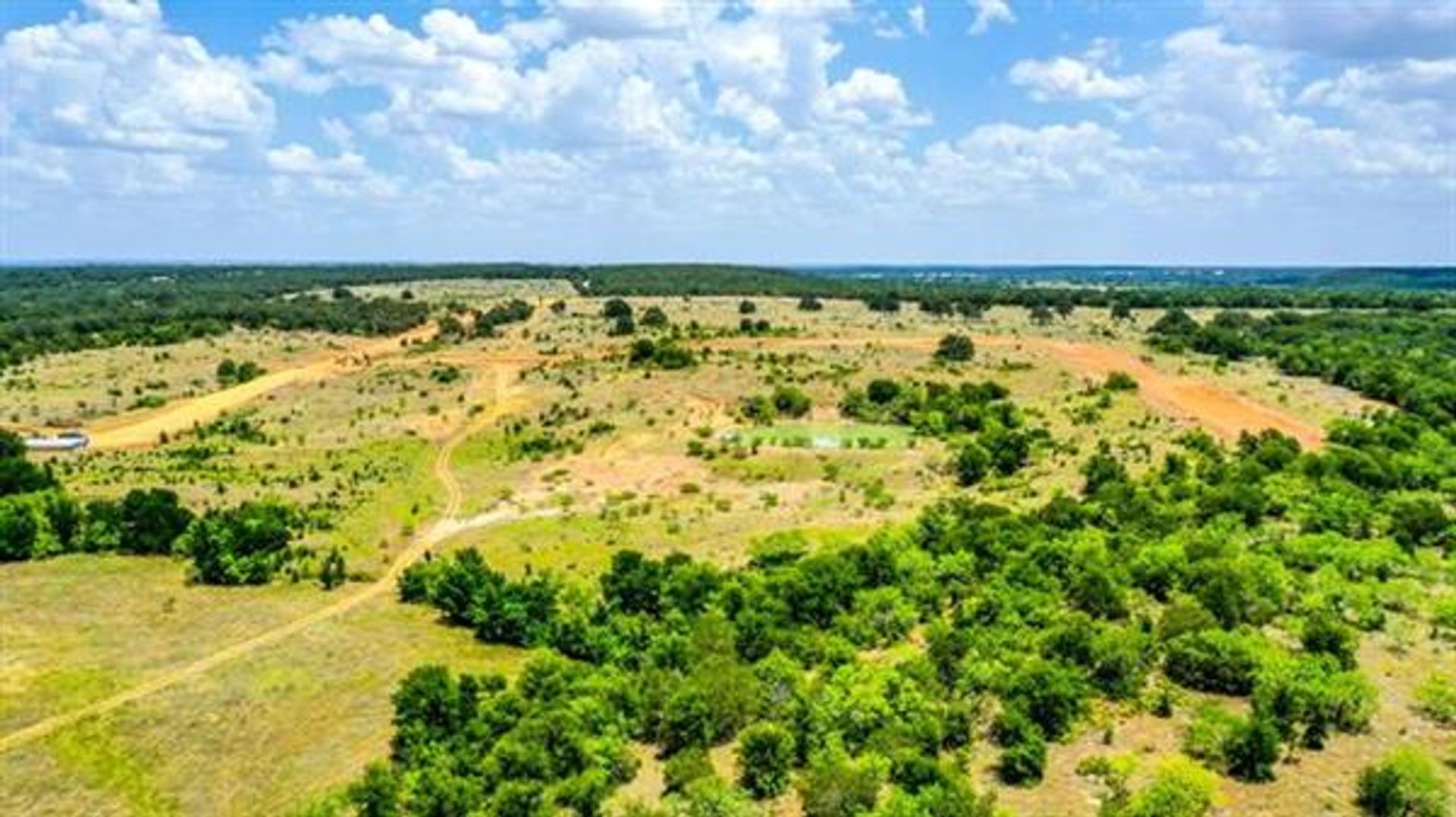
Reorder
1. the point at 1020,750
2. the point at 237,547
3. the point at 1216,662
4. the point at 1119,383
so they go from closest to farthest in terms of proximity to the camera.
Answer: the point at 1020,750 → the point at 1216,662 → the point at 237,547 → the point at 1119,383

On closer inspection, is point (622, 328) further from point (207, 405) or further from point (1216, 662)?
point (1216, 662)

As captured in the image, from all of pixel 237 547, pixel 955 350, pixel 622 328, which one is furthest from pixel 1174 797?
pixel 622 328

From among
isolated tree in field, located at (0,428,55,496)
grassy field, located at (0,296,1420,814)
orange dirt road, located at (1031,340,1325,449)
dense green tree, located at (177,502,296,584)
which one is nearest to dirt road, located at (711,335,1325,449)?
orange dirt road, located at (1031,340,1325,449)

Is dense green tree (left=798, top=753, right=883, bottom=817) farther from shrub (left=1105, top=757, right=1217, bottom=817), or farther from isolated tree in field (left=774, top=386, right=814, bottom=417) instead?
isolated tree in field (left=774, top=386, right=814, bottom=417)

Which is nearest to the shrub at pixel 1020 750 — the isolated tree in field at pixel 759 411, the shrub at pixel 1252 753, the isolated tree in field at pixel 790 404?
the shrub at pixel 1252 753

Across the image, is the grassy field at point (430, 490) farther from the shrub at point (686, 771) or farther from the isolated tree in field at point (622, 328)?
the shrub at point (686, 771)
